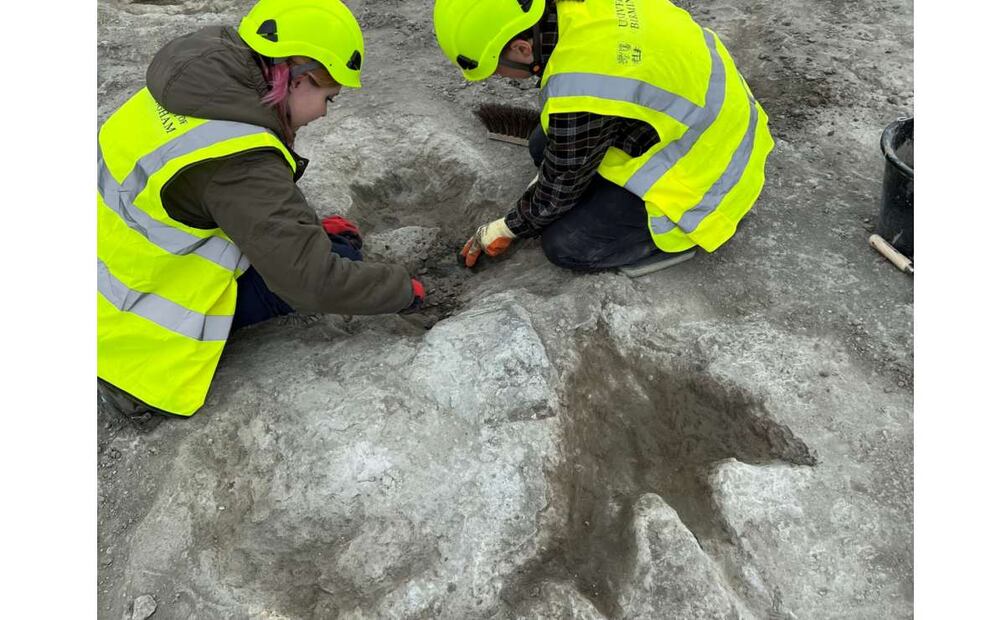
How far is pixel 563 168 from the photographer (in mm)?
2625

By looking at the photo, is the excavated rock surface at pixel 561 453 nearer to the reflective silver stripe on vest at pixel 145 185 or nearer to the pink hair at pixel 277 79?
the reflective silver stripe on vest at pixel 145 185

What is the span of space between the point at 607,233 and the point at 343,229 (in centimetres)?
116

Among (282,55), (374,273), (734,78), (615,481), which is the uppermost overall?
(282,55)

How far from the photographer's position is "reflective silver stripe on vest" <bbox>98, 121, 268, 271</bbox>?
1959 millimetres

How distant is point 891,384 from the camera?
2410 millimetres

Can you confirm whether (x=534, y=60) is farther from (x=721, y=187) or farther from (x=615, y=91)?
(x=721, y=187)

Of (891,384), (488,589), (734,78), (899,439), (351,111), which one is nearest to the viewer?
(488,589)

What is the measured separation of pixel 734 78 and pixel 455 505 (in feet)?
6.32

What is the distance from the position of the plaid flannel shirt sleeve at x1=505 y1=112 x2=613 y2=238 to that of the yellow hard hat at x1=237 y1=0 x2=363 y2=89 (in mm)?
760

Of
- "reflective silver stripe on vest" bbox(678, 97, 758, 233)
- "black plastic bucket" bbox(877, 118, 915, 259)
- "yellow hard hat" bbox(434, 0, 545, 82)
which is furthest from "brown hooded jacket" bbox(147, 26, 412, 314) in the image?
"black plastic bucket" bbox(877, 118, 915, 259)

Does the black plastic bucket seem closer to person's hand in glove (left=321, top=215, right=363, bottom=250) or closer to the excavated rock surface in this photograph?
the excavated rock surface

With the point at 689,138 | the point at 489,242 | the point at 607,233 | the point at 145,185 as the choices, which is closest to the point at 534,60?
the point at 689,138

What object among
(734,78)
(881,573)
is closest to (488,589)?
(881,573)

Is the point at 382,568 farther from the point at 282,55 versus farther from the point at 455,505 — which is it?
the point at 282,55
